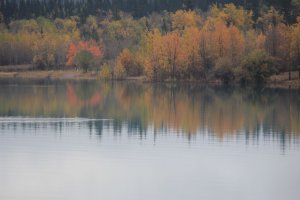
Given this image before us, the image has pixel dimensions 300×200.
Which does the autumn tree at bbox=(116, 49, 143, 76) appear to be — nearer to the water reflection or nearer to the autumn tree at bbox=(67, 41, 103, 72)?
the autumn tree at bbox=(67, 41, 103, 72)

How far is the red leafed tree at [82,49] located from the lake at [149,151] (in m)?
78.9

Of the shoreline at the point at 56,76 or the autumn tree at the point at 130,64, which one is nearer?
the autumn tree at the point at 130,64

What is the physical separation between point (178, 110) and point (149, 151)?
2495cm


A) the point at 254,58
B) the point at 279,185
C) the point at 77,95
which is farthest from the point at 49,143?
the point at 254,58

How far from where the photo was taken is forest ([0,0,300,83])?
107938mm

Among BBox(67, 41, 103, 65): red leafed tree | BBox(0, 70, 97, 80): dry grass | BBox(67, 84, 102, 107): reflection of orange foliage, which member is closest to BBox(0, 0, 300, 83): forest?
BBox(67, 41, 103, 65): red leafed tree

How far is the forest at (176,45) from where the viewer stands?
10794 centimetres

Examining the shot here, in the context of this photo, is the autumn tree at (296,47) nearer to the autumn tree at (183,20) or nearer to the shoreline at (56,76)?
the shoreline at (56,76)

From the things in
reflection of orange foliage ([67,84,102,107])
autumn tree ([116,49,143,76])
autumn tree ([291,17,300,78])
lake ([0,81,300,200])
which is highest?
autumn tree ([291,17,300,78])

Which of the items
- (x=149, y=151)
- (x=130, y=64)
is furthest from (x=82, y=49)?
(x=149, y=151)

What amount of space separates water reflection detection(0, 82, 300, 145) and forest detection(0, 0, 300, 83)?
1626cm

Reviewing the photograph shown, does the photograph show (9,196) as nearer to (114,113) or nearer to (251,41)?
(114,113)

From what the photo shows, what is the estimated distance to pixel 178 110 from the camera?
64812mm

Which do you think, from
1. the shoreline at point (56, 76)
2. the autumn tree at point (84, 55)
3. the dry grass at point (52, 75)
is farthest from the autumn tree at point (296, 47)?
the autumn tree at point (84, 55)
